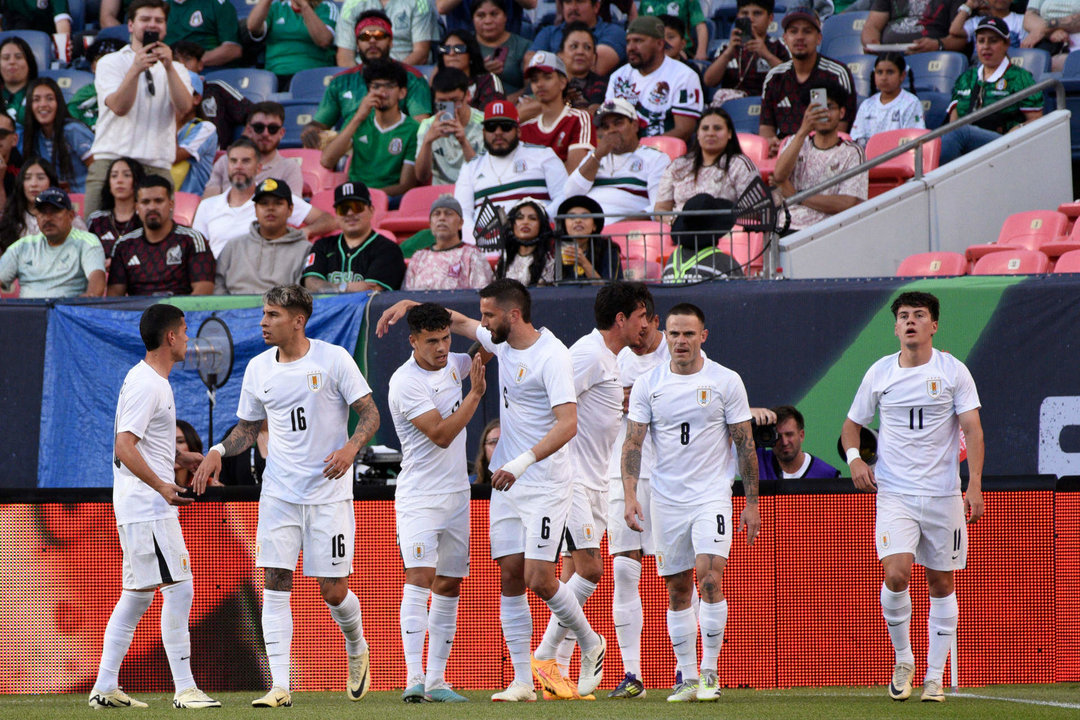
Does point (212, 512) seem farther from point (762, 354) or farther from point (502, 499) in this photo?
point (762, 354)

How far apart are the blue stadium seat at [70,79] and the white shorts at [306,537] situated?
10406 mm

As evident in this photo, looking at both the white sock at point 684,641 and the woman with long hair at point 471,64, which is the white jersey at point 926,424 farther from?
the woman with long hair at point 471,64

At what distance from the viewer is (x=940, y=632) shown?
766 centimetres

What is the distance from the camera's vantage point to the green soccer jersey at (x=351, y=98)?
561 inches

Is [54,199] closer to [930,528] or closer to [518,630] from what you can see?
[518,630]

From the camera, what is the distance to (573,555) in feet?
26.9

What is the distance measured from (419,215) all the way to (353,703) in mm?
6337

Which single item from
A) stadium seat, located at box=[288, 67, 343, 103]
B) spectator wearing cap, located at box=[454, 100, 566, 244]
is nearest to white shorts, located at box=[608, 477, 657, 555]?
spectator wearing cap, located at box=[454, 100, 566, 244]

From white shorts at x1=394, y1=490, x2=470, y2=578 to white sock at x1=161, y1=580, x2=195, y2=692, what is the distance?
1.22 meters

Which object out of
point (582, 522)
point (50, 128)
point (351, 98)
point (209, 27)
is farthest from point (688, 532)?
point (209, 27)

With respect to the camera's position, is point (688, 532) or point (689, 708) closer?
point (689, 708)

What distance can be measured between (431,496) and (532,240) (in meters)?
3.53

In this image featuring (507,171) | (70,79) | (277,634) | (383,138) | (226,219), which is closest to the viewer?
(277,634)

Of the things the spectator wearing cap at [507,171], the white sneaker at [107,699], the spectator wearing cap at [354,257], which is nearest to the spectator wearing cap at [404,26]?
the spectator wearing cap at [507,171]
